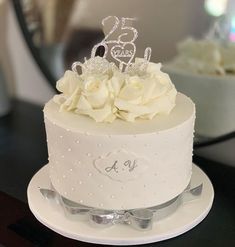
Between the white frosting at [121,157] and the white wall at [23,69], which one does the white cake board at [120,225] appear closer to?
the white frosting at [121,157]

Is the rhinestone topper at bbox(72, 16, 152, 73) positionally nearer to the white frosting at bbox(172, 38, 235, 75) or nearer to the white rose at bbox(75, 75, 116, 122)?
the white rose at bbox(75, 75, 116, 122)

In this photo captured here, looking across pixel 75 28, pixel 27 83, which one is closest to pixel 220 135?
pixel 75 28

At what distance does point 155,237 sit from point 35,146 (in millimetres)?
396

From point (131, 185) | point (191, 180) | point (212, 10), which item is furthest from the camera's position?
point (212, 10)

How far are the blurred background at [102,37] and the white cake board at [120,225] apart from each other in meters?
0.19

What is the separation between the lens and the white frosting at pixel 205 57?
2.87 feet

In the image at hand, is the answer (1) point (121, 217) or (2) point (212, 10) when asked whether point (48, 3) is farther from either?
(1) point (121, 217)

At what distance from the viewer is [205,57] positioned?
0.89m

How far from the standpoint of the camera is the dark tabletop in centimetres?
69

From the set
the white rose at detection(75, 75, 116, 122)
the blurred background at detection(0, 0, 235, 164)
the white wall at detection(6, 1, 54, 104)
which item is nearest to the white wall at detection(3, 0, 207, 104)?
the blurred background at detection(0, 0, 235, 164)

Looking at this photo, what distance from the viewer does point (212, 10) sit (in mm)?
875

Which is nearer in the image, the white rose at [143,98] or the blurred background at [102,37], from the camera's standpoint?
the white rose at [143,98]

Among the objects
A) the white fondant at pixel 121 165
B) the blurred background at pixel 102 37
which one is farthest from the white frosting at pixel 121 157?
the blurred background at pixel 102 37

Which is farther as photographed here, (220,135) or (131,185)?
(220,135)
